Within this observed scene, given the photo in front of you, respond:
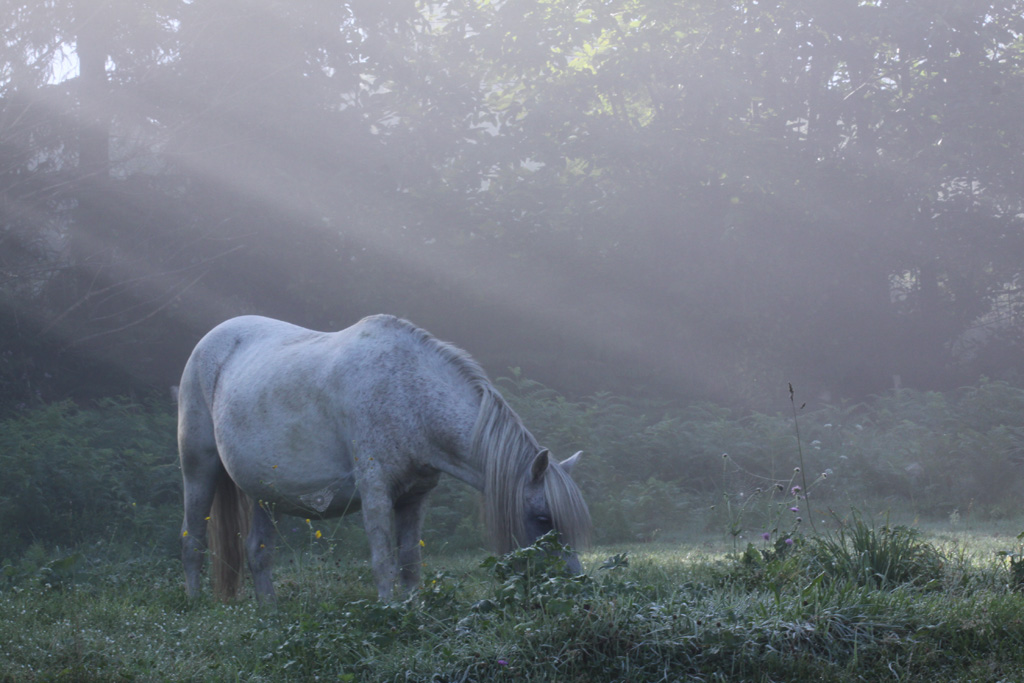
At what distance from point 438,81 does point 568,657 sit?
12.4 m

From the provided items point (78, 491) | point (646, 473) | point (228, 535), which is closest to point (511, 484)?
point (228, 535)

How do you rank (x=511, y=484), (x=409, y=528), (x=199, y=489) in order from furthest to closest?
(x=199, y=489)
(x=409, y=528)
(x=511, y=484)

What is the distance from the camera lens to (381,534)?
16.2 feet

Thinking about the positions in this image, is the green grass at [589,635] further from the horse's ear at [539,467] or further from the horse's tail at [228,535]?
the horse's tail at [228,535]

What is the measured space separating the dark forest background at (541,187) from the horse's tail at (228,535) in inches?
296

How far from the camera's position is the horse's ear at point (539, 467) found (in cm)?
445

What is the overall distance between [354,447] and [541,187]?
1012 centimetres

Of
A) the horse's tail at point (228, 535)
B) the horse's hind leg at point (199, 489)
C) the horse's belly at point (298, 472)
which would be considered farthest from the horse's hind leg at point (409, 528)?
the horse's hind leg at point (199, 489)

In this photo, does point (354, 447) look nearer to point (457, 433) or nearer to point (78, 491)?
point (457, 433)

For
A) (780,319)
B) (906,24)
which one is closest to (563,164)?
(780,319)

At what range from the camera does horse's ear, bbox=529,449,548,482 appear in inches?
175

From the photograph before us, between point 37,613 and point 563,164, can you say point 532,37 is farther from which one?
point 37,613

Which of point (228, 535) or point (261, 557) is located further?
point (228, 535)

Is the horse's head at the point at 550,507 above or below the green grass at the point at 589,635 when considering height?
above
